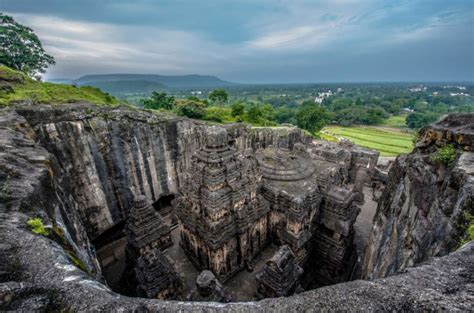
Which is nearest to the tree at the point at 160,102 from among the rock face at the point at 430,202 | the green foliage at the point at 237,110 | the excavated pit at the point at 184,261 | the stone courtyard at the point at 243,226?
the green foliage at the point at 237,110

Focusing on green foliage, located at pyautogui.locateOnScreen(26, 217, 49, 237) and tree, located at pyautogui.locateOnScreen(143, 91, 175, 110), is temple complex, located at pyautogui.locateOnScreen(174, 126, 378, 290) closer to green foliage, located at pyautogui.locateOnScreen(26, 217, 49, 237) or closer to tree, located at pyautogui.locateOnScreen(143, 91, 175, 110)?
green foliage, located at pyautogui.locateOnScreen(26, 217, 49, 237)

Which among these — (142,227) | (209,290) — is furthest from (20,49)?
(209,290)

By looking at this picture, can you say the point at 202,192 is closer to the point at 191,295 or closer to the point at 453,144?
the point at 191,295

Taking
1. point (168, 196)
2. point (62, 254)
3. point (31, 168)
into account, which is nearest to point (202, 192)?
point (31, 168)

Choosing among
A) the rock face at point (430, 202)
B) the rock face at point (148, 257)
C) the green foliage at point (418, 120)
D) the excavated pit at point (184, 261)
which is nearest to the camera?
the rock face at point (430, 202)

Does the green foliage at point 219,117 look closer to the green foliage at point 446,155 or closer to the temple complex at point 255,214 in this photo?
the temple complex at point 255,214

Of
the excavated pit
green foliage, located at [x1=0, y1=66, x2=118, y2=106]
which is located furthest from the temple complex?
green foliage, located at [x1=0, y1=66, x2=118, y2=106]

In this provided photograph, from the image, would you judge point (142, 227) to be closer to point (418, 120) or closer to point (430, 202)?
point (430, 202)

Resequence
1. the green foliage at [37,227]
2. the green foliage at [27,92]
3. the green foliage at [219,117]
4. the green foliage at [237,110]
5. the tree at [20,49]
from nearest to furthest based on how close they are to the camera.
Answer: the green foliage at [37,227] < the green foliage at [27,92] < the tree at [20,49] < the green foliage at [219,117] < the green foliage at [237,110]
